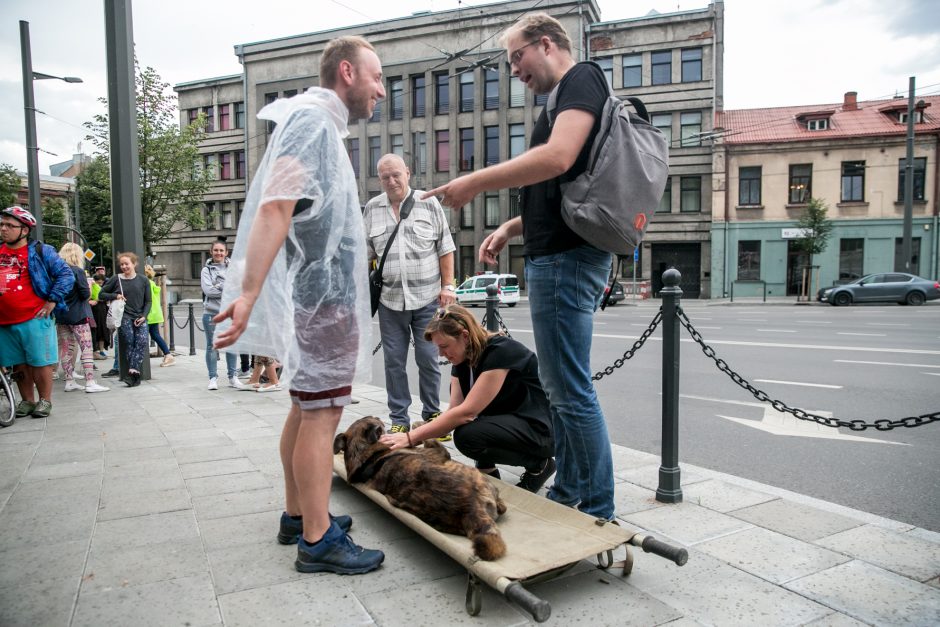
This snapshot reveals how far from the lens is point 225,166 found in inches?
1807

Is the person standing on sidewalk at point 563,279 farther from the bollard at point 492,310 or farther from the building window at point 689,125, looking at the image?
the building window at point 689,125

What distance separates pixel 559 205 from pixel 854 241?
36.8 metres

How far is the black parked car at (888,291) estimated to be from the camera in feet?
80.5

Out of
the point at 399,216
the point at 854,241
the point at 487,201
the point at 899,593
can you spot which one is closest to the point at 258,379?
the point at 399,216

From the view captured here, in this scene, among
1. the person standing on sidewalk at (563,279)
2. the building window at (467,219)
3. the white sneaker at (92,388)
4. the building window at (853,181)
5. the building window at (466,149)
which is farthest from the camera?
the building window at (466,149)

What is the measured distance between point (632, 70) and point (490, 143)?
925 centimetres

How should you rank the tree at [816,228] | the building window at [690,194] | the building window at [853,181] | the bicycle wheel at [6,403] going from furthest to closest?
the building window at [690,194], the building window at [853,181], the tree at [816,228], the bicycle wheel at [6,403]

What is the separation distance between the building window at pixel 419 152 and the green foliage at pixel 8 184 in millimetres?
23581

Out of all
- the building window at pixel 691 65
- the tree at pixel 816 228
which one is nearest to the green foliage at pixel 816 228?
the tree at pixel 816 228

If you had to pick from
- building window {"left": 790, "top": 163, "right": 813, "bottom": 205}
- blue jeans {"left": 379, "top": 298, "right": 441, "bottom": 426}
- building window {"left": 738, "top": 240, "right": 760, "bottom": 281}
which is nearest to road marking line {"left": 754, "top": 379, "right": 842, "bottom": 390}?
blue jeans {"left": 379, "top": 298, "right": 441, "bottom": 426}

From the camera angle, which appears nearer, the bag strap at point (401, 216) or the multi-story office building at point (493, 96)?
the bag strap at point (401, 216)

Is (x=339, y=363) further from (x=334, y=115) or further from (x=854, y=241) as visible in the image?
(x=854, y=241)

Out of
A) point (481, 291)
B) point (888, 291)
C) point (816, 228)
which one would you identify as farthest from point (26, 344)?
point (816, 228)

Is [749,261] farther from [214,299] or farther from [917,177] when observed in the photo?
[214,299]
